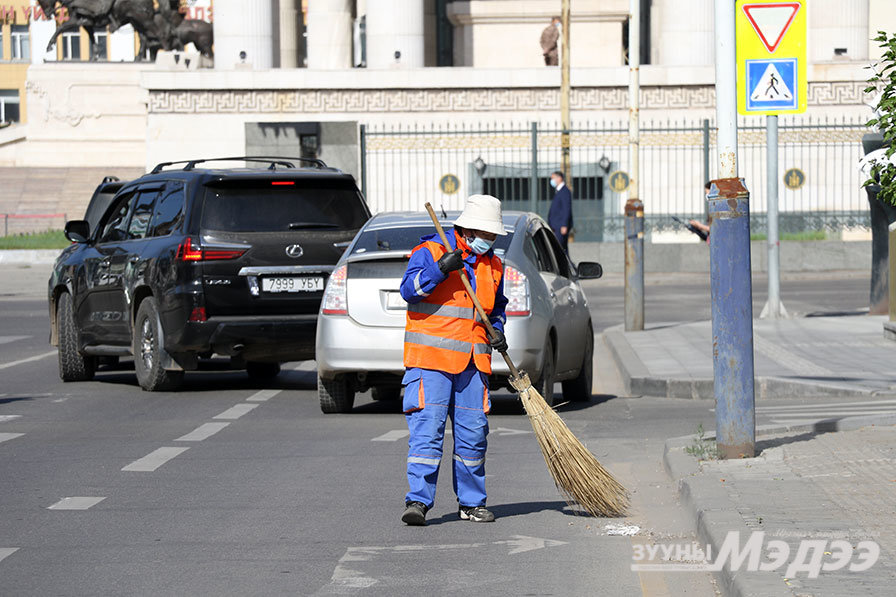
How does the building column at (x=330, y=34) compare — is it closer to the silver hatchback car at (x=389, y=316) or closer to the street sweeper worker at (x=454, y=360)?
the silver hatchback car at (x=389, y=316)

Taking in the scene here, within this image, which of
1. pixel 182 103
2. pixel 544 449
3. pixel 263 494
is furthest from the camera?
pixel 182 103

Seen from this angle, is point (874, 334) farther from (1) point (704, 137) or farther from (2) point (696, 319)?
(1) point (704, 137)

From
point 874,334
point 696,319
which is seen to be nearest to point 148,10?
point 696,319

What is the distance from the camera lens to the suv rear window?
47.0ft

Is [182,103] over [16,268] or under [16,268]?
over

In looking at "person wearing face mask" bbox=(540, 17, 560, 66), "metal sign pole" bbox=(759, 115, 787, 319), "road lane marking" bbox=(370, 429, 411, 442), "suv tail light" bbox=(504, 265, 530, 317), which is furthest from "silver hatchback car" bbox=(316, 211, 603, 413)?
"person wearing face mask" bbox=(540, 17, 560, 66)

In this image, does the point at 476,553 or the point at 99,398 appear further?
the point at 99,398

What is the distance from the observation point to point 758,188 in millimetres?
39125

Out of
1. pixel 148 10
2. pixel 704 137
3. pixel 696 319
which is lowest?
pixel 696 319

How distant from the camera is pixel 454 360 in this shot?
802cm

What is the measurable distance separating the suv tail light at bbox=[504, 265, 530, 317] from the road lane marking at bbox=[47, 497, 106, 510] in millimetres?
4275

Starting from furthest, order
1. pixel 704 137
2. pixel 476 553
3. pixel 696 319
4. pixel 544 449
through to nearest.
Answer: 1. pixel 704 137
2. pixel 696 319
3. pixel 544 449
4. pixel 476 553

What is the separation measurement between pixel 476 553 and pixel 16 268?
3135 centimetres

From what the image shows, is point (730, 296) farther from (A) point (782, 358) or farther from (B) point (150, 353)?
(B) point (150, 353)
